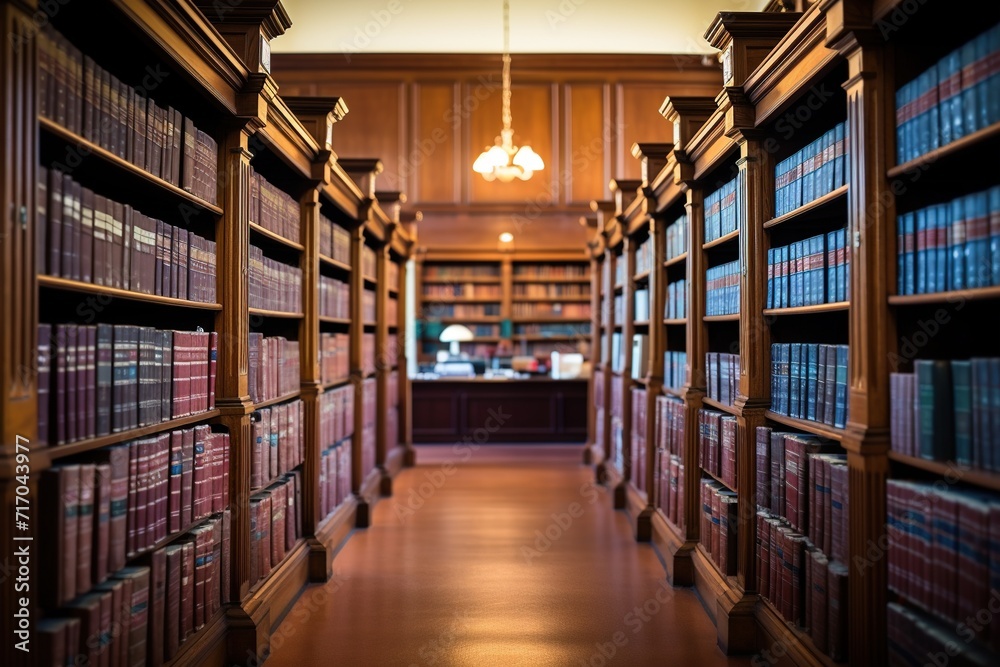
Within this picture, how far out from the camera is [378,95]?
10.3 meters

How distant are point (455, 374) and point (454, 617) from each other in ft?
18.2

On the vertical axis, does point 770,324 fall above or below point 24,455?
above

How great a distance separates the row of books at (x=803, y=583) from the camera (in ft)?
7.34

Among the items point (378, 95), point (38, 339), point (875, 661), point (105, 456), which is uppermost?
point (378, 95)

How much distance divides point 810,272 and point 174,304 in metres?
2.17

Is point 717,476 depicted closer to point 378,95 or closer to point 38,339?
point 38,339

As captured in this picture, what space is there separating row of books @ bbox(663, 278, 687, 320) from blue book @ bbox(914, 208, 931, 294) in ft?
6.75

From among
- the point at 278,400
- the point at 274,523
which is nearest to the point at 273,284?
the point at 278,400

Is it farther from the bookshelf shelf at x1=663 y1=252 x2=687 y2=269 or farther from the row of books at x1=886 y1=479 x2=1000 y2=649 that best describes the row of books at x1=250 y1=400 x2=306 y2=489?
the row of books at x1=886 y1=479 x2=1000 y2=649

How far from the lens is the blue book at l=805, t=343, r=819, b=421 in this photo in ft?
8.33

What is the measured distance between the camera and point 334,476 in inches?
180

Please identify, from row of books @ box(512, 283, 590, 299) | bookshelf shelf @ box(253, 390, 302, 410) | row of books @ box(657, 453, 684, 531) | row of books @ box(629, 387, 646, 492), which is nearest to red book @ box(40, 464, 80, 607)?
bookshelf shelf @ box(253, 390, 302, 410)

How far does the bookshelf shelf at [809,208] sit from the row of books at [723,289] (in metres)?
0.38

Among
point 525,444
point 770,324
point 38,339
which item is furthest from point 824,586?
point 525,444
